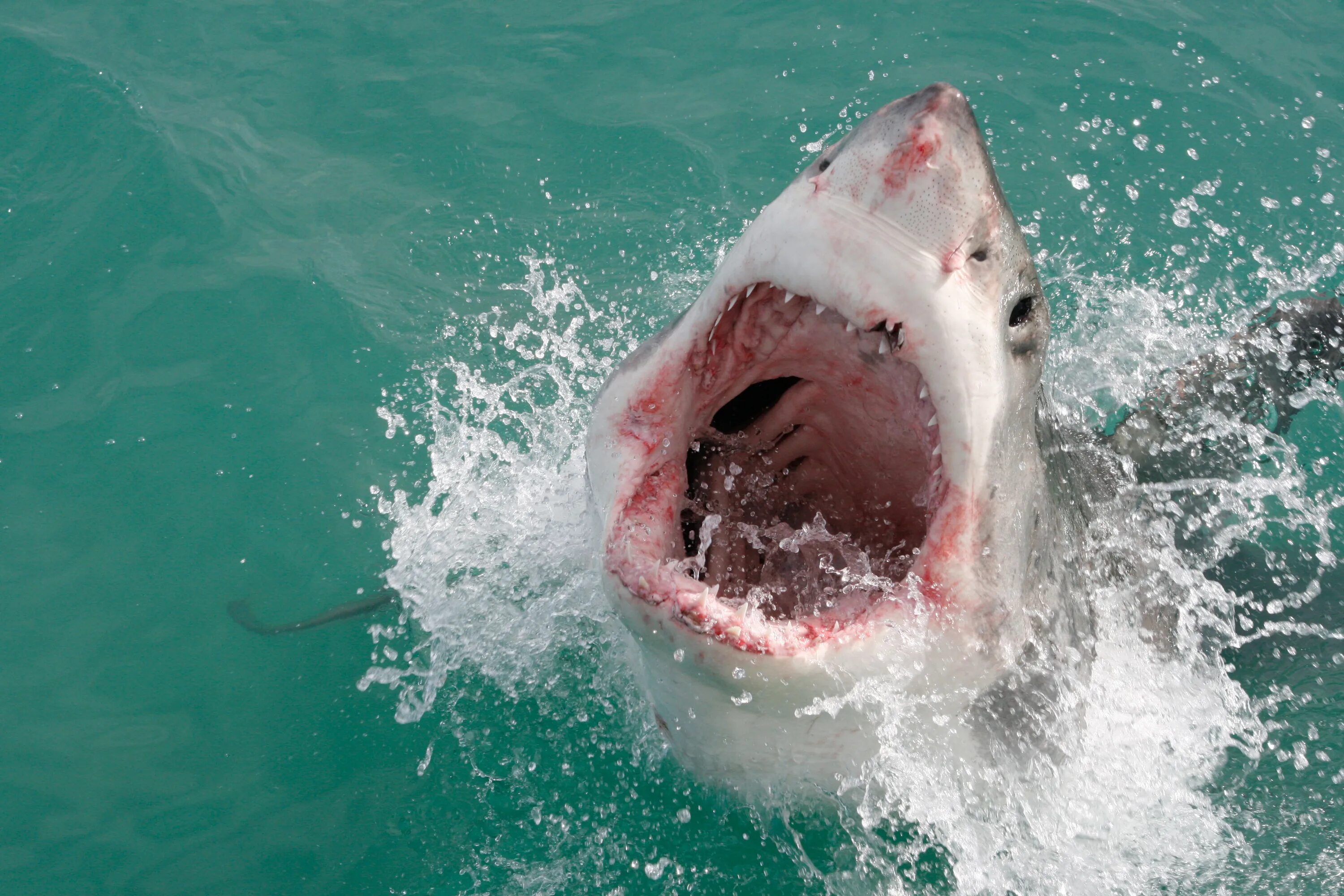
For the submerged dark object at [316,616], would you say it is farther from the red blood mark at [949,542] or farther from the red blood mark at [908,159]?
the red blood mark at [908,159]

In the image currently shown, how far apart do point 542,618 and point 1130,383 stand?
91.8 inches

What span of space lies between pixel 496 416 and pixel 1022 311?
232 centimetres

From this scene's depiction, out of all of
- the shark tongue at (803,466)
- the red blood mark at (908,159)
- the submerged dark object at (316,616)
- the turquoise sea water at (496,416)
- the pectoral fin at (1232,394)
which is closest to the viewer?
the red blood mark at (908,159)

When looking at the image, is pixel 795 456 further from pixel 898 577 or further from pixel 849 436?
pixel 898 577

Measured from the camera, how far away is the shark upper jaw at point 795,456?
5.62ft

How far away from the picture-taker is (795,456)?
2.58 meters

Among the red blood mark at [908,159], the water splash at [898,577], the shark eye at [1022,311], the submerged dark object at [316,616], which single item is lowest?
the submerged dark object at [316,616]

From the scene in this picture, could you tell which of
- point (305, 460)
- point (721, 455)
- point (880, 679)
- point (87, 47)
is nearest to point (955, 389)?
point (880, 679)

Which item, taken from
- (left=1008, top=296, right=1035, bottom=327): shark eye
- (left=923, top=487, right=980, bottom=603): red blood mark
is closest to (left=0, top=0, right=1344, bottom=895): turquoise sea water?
(left=923, top=487, right=980, bottom=603): red blood mark

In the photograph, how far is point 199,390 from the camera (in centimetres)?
389

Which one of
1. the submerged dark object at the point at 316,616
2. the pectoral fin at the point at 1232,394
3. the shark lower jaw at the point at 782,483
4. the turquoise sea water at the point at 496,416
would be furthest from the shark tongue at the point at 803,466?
the submerged dark object at the point at 316,616

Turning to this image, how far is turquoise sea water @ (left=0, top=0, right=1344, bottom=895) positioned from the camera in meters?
2.62

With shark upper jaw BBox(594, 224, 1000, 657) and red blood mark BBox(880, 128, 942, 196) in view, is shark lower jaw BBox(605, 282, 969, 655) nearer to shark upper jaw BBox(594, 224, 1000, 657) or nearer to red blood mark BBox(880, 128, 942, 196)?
shark upper jaw BBox(594, 224, 1000, 657)

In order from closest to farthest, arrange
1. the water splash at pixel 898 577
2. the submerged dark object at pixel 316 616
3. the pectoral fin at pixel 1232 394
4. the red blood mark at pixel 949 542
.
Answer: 1. the red blood mark at pixel 949 542
2. the water splash at pixel 898 577
3. the pectoral fin at pixel 1232 394
4. the submerged dark object at pixel 316 616
